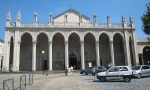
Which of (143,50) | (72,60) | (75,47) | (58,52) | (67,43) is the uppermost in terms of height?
(67,43)

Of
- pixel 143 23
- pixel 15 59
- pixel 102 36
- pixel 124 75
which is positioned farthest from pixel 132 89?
pixel 102 36

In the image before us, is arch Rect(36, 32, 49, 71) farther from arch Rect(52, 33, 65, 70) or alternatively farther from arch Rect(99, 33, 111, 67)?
arch Rect(99, 33, 111, 67)

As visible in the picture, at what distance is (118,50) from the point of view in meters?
47.5

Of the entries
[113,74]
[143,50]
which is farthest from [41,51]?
[113,74]

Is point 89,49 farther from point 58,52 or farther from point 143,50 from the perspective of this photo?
point 143,50

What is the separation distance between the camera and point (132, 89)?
12.4 m

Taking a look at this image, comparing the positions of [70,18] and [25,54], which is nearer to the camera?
[25,54]

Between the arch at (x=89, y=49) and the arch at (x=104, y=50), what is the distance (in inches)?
67.4

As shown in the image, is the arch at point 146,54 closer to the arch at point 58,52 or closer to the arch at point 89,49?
the arch at point 89,49

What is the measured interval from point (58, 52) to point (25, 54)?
7222 mm

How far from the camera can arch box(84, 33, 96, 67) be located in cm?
4659

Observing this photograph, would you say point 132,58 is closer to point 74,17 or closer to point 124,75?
point 74,17

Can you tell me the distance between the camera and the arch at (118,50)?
46969 mm

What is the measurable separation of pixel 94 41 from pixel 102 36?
2.76 meters
